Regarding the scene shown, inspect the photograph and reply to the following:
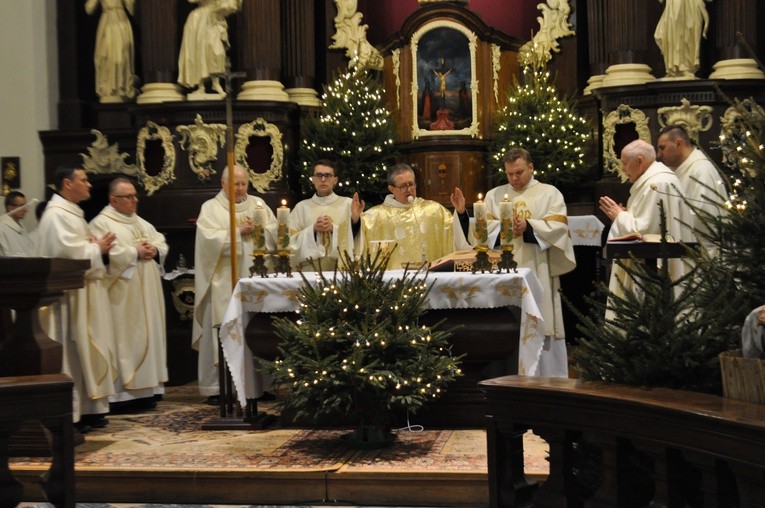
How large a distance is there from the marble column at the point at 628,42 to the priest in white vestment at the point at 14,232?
5761 millimetres

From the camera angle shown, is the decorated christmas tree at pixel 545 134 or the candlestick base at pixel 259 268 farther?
the decorated christmas tree at pixel 545 134

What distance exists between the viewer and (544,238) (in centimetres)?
809

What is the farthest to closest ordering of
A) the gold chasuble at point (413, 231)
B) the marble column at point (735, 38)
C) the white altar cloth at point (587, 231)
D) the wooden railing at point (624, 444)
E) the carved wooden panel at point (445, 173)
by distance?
the carved wooden panel at point (445, 173) < the marble column at point (735, 38) < the white altar cloth at point (587, 231) < the gold chasuble at point (413, 231) < the wooden railing at point (624, 444)

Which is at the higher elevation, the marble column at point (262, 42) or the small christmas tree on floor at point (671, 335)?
the marble column at point (262, 42)

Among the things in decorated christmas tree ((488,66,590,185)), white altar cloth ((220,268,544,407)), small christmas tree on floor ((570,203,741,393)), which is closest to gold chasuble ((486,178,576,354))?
white altar cloth ((220,268,544,407))

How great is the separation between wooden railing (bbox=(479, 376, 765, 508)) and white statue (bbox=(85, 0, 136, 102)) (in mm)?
8744

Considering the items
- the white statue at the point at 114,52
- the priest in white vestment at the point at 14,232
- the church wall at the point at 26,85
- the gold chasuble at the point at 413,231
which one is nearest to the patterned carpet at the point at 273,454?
the gold chasuble at the point at 413,231

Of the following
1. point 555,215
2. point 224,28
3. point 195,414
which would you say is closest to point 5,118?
point 224,28

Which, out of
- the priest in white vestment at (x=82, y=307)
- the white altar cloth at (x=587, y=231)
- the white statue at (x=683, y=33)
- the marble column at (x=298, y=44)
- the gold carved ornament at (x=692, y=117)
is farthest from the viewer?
the marble column at (x=298, y=44)

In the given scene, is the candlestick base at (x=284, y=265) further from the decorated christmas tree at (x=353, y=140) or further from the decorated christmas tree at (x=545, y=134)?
the decorated christmas tree at (x=545, y=134)

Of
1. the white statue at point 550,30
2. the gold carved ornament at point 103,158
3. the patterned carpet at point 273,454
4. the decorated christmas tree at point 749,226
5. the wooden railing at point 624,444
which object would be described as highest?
the white statue at point 550,30

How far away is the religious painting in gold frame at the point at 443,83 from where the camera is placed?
11.6 m

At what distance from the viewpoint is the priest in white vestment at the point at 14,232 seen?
1013 cm

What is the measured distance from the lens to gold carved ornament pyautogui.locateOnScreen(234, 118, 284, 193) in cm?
1114
